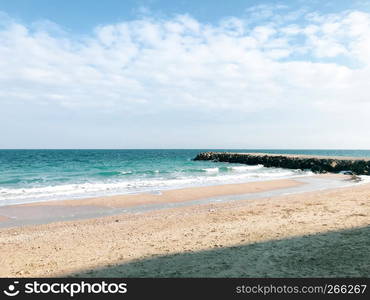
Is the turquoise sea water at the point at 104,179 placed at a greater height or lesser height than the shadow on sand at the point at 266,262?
lesser

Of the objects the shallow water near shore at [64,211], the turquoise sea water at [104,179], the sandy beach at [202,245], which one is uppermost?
the sandy beach at [202,245]

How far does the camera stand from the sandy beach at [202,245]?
205 inches

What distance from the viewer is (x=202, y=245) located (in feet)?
21.9

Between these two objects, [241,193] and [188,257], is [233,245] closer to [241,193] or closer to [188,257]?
[188,257]

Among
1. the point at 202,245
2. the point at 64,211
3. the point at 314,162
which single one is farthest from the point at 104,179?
the point at 314,162

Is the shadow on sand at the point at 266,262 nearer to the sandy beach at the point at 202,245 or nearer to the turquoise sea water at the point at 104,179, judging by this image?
the sandy beach at the point at 202,245

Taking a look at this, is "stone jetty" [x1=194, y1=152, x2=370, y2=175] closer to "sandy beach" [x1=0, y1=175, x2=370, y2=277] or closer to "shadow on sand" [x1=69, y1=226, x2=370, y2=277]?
"sandy beach" [x1=0, y1=175, x2=370, y2=277]

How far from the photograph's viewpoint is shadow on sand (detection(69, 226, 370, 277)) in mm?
4926

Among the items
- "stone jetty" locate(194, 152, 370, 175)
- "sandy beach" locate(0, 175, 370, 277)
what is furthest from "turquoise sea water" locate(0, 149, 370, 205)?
"sandy beach" locate(0, 175, 370, 277)

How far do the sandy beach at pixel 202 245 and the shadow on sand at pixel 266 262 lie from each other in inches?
0.6

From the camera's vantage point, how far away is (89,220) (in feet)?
35.5

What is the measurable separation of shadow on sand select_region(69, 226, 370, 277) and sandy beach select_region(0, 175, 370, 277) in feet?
0.05

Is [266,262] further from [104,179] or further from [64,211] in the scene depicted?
[104,179]

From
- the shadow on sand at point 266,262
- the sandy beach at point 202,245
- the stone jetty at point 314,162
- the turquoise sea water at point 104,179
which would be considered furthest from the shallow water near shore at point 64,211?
the stone jetty at point 314,162
